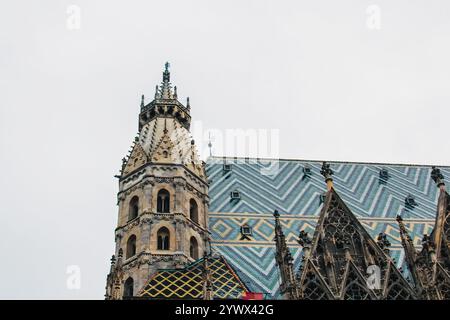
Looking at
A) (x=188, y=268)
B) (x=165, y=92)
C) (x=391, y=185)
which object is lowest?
(x=188, y=268)

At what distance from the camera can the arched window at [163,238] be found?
20.4 meters

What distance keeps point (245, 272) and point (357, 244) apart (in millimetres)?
4172

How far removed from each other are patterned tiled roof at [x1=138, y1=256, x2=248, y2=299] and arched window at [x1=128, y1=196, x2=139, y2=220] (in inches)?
124

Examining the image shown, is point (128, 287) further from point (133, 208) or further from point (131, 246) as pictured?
point (133, 208)

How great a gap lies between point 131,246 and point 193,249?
6.77 feet

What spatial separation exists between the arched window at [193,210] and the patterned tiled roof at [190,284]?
2.43 m

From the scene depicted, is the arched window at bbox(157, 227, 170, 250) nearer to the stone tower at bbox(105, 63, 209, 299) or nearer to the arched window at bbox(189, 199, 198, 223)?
the stone tower at bbox(105, 63, 209, 299)

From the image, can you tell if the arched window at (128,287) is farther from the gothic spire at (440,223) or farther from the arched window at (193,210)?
the gothic spire at (440,223)

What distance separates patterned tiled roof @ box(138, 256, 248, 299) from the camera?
1805 cm

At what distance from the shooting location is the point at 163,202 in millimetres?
21812

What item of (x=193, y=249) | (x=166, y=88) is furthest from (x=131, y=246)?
(x=166, y=88)

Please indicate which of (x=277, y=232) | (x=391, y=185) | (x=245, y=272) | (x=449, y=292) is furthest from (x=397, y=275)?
(x=391, y=185)
